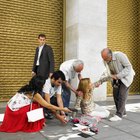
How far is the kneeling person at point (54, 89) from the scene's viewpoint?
192 inches

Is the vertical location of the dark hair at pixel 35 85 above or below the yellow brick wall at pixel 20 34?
below

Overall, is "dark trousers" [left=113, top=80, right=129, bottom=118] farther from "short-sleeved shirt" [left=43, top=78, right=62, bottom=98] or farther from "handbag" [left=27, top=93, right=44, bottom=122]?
"handbag" [left=27, top=93, right=44, bottom=122]

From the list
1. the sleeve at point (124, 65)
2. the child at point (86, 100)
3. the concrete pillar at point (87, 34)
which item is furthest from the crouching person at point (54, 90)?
the concrete pillar at point (87, 34)

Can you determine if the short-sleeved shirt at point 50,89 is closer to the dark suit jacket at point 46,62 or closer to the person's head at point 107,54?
the dark suit jacket at point 46,62

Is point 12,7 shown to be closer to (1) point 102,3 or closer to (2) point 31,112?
(1) point 102,3

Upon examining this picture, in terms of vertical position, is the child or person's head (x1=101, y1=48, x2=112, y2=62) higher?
person's head (x1=101, y1=48, x2=112, y2=62)

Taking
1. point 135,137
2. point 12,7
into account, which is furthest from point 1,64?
point 135,137

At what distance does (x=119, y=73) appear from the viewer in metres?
5.44

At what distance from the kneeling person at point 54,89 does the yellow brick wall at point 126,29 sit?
469 cm

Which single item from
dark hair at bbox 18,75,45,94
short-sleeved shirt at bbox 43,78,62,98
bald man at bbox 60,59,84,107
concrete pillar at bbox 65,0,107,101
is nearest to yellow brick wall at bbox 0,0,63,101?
concrete pillar at bbox 65,0,107,101

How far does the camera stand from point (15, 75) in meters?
7.78

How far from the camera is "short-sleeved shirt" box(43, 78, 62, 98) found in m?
4.91

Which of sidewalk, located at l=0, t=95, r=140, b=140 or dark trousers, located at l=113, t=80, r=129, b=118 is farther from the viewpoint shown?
dark trousers, located at l=113, t=80, r=129, b=118

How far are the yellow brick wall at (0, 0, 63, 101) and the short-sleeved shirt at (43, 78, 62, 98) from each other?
277 cm
